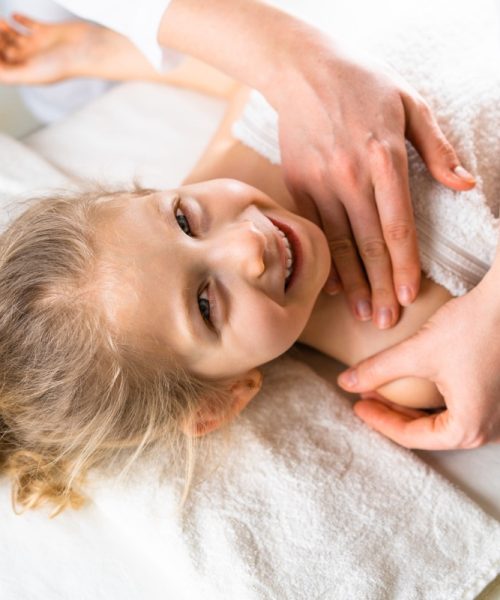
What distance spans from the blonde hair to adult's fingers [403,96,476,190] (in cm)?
42

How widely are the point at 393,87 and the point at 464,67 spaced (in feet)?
0.62

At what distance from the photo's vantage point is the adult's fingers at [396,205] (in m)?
0.93

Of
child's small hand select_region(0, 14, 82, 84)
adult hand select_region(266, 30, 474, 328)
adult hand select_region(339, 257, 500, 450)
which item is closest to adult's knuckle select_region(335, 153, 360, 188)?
adult hand select_region(266, 30, 474, 328)

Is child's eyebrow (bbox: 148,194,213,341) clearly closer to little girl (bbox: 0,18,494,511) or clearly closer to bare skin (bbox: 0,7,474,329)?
little girl (bbox: 0,18,494,511)

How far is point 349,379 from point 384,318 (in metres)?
0.11

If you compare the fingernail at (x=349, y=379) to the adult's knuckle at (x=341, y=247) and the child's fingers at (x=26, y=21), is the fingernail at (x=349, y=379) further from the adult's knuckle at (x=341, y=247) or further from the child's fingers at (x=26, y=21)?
the child's fingers at (x=26, y=21)

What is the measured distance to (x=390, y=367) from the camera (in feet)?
3.30

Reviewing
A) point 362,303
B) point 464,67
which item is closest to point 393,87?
point 464,67

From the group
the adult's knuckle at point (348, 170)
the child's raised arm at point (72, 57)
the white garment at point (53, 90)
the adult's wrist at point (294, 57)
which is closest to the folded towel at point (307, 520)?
the adult's knuckle at point (348, 170)

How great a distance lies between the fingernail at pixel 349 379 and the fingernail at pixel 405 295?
131 mm

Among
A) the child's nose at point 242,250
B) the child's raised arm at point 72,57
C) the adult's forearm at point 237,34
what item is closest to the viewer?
the child's nose at point 242,250

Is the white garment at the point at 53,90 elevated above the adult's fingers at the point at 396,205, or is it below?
below

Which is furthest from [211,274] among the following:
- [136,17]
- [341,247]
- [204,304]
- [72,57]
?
[72,57]

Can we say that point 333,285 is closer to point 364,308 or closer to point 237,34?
point 364,308
